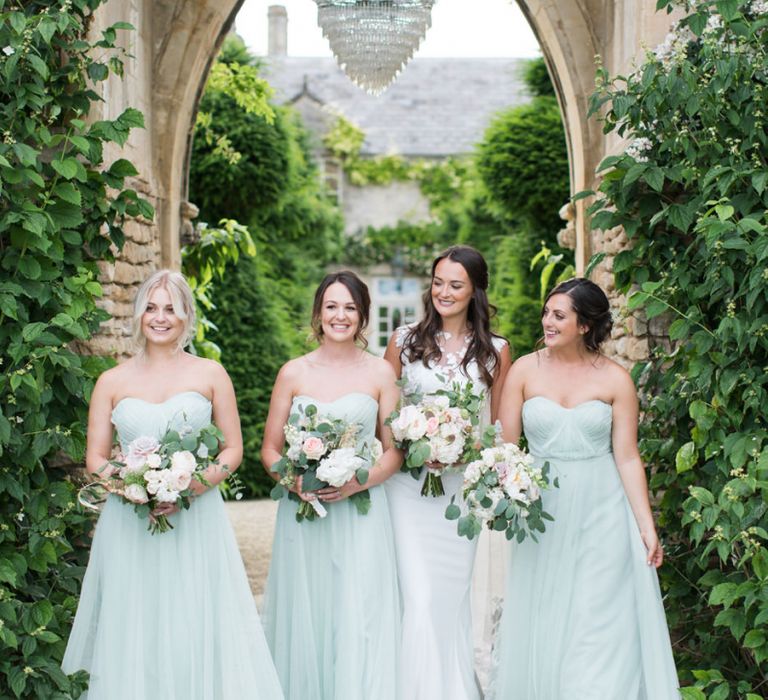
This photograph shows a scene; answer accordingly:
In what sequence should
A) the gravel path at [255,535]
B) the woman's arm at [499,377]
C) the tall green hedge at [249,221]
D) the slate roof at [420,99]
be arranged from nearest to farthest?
the woman's arm at [499,377] < the gravel path at [255,535] < the tall green hedge at [249,221] < the slate roof at [420,99]

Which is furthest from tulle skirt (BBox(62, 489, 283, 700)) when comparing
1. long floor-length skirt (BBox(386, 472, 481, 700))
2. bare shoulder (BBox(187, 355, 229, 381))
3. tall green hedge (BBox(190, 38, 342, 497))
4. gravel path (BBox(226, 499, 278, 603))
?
tall green hedge (BBox(190, 38, 342, 497))

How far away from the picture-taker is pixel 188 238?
22.3 ft

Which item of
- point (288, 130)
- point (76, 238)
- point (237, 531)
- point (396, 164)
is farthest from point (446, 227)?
point (76, 238)

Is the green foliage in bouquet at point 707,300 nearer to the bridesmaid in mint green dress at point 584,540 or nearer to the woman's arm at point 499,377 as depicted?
the bridesmaid in mint green dress at point 584,540

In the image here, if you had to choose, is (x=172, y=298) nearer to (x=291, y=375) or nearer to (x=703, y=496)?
(x=291, y=375)

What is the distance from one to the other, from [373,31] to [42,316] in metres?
2.77

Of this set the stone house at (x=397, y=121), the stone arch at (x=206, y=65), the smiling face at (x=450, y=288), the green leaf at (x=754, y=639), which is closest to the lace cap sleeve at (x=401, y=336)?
the smiling face at (x=450, y=288)

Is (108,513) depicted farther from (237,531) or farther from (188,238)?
(237,531)

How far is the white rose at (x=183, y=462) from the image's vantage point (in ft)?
11.9

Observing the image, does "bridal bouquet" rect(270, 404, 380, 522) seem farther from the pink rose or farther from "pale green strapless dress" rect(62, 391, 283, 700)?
"pale green strapless dress" rect(62, 391, 283, 700)

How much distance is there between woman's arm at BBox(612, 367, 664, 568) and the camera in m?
4.07

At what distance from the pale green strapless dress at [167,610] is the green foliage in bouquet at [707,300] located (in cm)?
167

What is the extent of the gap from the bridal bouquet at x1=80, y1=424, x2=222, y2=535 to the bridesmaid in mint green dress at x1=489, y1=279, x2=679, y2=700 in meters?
1.21

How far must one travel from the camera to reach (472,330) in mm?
4562
